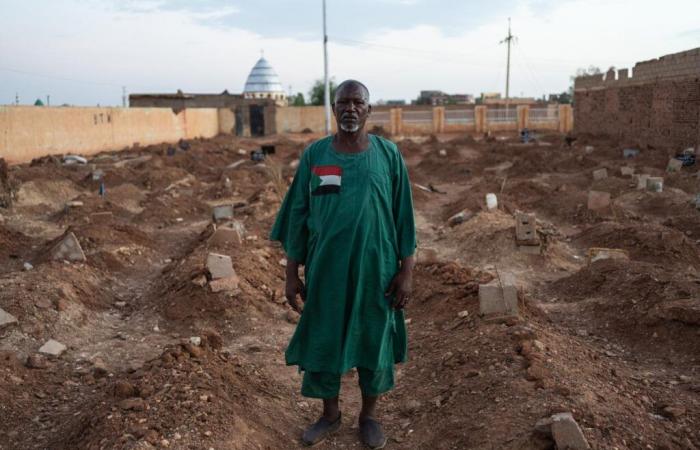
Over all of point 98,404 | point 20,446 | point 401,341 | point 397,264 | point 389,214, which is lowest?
point 20,446

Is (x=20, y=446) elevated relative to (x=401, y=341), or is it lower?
lower

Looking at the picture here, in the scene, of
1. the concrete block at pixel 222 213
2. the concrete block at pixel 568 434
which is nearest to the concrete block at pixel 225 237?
the concrete block at pixel 222 213

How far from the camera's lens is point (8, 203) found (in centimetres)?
1052

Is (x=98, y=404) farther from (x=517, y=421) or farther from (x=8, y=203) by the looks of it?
(x=8, y=203)

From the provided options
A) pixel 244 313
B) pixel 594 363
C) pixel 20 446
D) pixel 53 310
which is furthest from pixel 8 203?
pixel 594 363

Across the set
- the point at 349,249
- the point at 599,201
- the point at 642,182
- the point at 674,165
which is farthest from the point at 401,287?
the point at 674,165

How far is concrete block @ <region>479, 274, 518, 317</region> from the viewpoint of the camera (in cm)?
454

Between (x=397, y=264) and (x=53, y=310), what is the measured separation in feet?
11.9

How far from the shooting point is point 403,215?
2.95m

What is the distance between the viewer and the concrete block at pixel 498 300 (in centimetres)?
454

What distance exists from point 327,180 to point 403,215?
42 centimetres

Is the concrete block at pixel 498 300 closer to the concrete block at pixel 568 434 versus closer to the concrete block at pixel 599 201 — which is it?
the concrete block at pixel 568 434

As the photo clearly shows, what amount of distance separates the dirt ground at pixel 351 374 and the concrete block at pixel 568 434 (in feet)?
0.25

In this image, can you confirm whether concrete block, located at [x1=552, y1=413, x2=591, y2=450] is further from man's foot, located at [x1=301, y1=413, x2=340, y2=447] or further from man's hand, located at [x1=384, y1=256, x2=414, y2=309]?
man's foot, located at [x1=301, y1=413, x2=340, y2=447]
